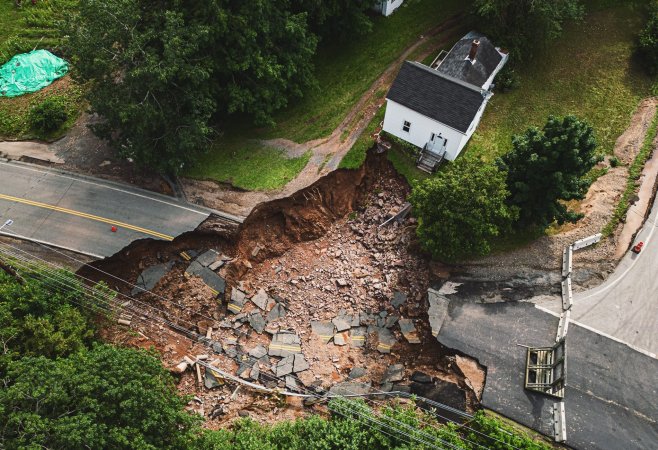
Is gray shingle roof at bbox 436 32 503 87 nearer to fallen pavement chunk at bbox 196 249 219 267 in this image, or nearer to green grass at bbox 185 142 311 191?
green grass at bbox 185 142 311 191

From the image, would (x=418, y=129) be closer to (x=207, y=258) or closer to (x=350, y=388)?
(x=207, y=258)

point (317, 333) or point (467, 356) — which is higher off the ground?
point (467, 356)

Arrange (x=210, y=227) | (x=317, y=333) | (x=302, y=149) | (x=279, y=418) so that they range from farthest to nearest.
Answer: (x=302, y=149) → (x=210, y=227) → (x=317, y=333) → (x=279, y=418)

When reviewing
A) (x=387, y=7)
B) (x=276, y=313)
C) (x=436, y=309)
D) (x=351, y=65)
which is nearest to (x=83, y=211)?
(x=276, y=313)

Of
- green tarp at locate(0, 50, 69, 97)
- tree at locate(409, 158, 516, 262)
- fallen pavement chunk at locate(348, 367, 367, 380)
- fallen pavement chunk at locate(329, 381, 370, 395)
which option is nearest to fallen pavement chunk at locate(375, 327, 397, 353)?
fallen pavement chunk at locate(348, 367, 367, 380)

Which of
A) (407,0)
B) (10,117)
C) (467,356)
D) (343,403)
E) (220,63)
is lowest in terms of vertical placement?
(343,403)

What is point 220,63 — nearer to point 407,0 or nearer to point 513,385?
point 407,0

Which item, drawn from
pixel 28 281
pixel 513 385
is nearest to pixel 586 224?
pixel 513 385
